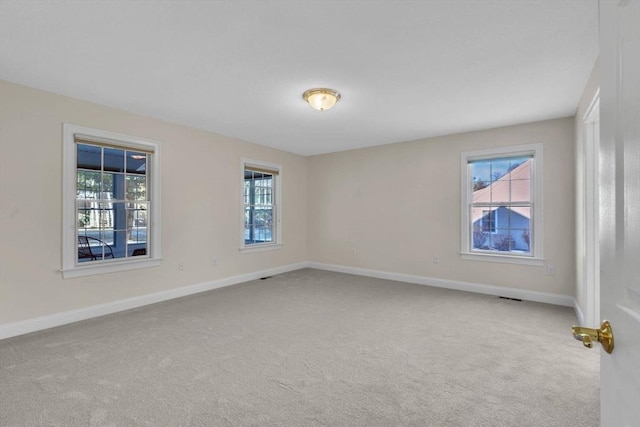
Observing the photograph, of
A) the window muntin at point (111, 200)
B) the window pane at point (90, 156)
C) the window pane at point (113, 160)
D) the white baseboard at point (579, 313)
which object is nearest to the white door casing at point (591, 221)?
the white baseboard at point (579, 313)

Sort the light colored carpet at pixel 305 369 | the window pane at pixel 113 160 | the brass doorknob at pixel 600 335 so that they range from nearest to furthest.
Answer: the brass doorknob at pixel 600 335, the light colored carpet at pixel 305 369, the window pane at pixel 113 160

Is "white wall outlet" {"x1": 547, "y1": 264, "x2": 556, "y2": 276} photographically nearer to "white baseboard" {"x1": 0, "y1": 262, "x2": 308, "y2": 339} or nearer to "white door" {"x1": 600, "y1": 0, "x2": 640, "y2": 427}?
"white door" {"x1": 600, "y1": 0, "x2": 640, "y2": 427}

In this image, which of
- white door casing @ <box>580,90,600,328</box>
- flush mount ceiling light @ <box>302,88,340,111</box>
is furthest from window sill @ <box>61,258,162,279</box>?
white door casing @ <box>580,90,600,328</box>

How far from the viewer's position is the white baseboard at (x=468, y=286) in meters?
4.10

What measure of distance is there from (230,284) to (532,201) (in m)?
4.73

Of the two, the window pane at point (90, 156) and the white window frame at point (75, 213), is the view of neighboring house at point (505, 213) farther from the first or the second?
the window pane at point (90, 156)

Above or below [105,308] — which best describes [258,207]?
above

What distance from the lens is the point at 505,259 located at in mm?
4457

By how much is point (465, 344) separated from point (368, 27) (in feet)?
9.15

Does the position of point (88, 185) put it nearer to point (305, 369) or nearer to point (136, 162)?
point (136, 162)

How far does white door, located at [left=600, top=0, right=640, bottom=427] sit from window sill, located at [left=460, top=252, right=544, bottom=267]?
4.06m

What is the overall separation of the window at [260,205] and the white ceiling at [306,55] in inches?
68.8

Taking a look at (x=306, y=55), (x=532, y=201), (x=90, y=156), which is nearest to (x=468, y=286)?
(x=532, y=201)

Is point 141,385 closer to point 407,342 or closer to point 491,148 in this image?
point 407,342
